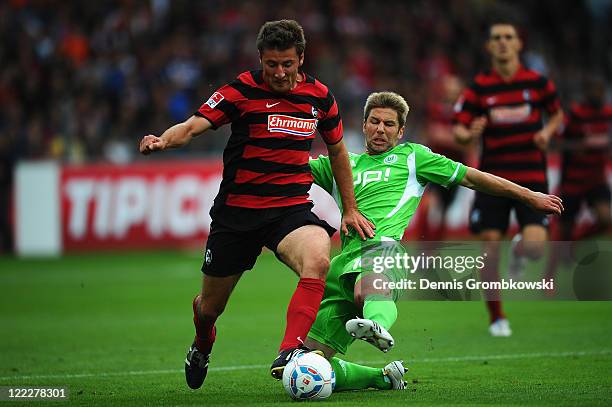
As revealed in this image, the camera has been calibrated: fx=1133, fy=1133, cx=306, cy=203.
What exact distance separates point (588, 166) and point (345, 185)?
8.21m

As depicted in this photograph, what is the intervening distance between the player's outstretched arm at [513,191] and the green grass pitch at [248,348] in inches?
33.1

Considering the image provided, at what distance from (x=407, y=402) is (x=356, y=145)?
541 inches

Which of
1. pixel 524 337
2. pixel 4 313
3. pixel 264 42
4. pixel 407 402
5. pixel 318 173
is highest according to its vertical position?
pixel 264 42

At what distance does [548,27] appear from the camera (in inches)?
971

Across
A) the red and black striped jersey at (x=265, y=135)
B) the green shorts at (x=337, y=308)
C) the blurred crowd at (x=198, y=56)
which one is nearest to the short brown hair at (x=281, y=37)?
the red and black striped jersey at (x=265, y=135)

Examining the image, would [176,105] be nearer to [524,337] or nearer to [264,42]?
[524,337]

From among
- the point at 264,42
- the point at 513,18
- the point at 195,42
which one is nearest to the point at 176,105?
the point at 195,42

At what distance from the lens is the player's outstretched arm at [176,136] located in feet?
19.8

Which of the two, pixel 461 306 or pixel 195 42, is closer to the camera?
pixel 461 306

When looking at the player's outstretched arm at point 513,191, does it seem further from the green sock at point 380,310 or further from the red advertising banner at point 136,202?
the red advertising banner at point 136,202

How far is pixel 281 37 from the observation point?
21.2 ft

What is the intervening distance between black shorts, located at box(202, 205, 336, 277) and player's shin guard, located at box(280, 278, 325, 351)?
14.5 inches

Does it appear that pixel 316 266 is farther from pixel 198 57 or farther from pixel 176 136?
pixel 198 57

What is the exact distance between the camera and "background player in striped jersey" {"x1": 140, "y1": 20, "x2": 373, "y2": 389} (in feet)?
21.3
